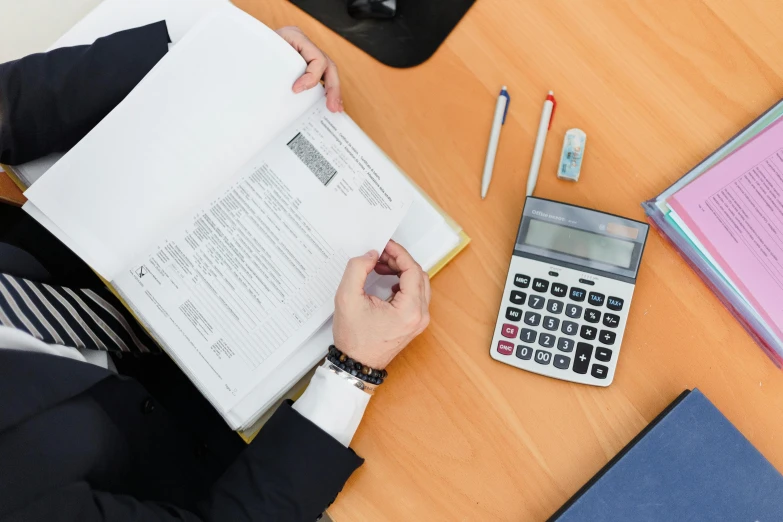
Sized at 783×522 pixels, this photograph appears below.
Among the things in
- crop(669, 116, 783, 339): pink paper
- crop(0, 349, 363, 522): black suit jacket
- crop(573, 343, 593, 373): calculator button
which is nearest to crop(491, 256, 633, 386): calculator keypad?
crop(573, 343, 593, 373): calculator button

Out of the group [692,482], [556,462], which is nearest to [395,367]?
[556,462]

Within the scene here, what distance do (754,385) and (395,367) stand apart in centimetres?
38

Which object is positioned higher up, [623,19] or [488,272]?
[623,19]

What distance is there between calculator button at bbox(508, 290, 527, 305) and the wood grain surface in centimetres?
2

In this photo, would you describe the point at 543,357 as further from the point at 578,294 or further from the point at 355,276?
the point at 355,276

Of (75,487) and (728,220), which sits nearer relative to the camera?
(75,487)

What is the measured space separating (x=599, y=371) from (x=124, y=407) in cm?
50

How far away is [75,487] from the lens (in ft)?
1.55

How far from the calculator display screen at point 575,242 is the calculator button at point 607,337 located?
0.08 m

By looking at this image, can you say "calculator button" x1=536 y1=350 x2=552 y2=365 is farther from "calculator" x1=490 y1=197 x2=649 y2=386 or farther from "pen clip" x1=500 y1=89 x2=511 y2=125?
"pen clip" x1=500 y1=89 x2=511 y2=125

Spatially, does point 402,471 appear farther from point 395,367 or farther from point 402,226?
point 402,226

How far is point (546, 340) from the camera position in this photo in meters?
0.57

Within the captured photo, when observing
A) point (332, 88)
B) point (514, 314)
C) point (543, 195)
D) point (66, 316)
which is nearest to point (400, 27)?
point (332, 88)

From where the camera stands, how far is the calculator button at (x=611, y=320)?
0.57 metres
